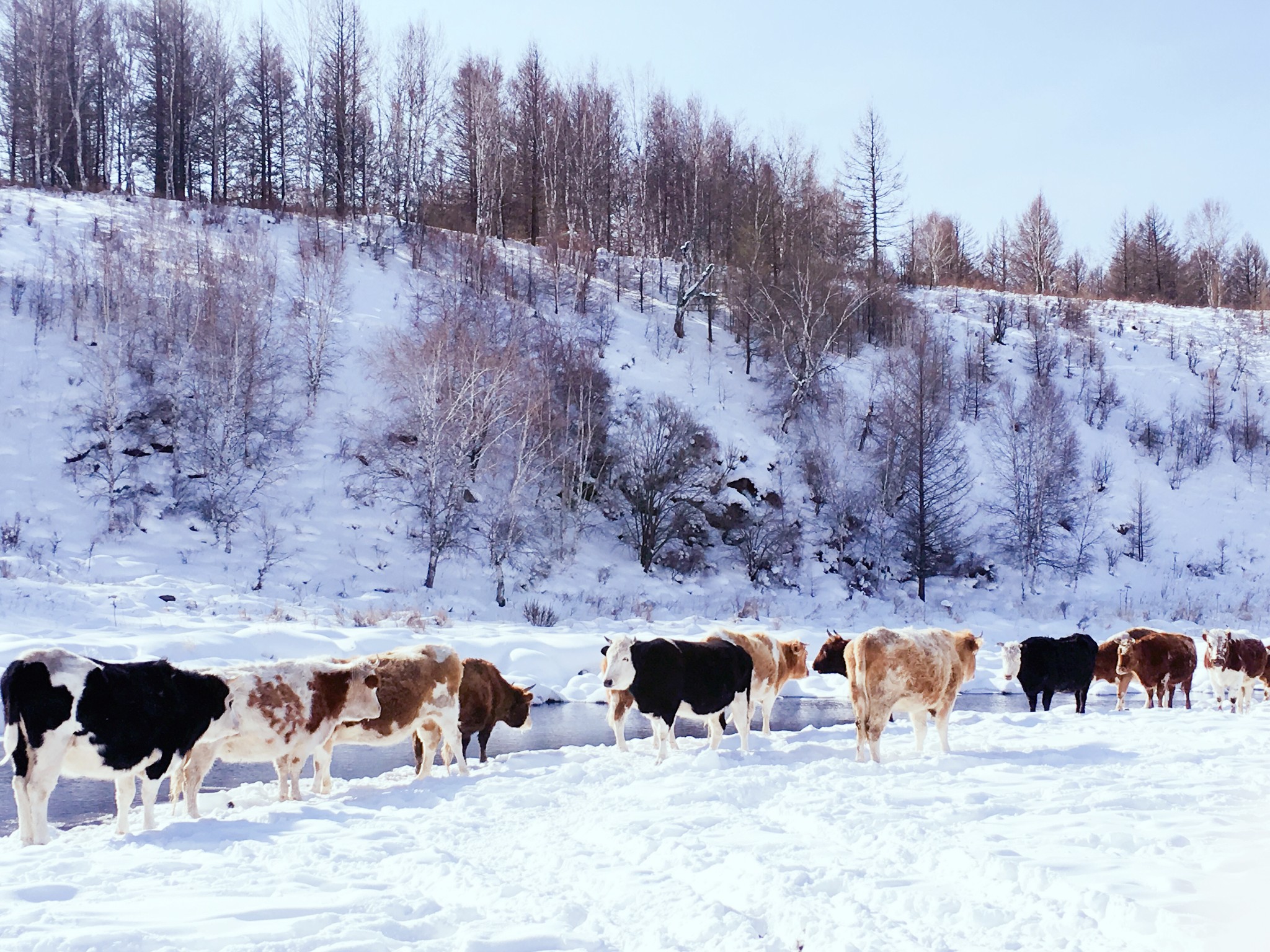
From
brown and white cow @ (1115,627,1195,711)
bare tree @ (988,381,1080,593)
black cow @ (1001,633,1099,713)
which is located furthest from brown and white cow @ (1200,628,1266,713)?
bare tree @ (988,381,1080,593)

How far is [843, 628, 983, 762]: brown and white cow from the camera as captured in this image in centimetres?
1061

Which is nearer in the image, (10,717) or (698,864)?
(698,864)

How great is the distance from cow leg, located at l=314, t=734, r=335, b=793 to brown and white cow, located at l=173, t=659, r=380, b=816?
0.50 ft

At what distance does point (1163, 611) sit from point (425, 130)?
40108mm

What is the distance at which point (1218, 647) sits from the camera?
15.5 meters

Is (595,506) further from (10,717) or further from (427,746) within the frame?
(10,717)

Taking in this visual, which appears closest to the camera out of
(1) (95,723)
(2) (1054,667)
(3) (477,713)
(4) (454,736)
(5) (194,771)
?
(1) (95,723)

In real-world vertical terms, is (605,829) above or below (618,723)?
above

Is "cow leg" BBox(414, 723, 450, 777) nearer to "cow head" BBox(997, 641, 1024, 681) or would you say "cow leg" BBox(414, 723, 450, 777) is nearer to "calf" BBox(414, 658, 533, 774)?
"calf" BBox(414, 658, 533, 774)

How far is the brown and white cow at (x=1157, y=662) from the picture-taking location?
53.1 feet

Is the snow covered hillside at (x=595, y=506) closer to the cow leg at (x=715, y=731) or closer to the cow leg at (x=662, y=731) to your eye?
the cow leg at (x=715, y=731)

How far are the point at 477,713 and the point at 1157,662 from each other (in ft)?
38.6

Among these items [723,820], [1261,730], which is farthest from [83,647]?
[1261,730]

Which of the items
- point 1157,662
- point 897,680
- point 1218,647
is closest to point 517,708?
point 897,680
